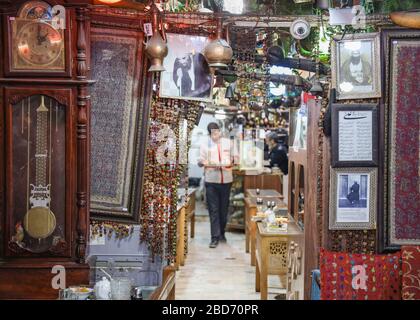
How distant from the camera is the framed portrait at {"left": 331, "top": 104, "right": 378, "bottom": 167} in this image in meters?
4.57

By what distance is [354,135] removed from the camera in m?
4.60

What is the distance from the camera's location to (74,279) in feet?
14.8

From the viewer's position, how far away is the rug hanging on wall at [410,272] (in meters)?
4.04

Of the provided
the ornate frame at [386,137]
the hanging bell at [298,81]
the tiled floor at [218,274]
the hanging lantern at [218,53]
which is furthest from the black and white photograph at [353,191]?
the tiled floor at [218,274]

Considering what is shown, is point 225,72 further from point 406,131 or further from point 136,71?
point 406,131

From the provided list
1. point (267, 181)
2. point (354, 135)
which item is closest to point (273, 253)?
point (354, 135)

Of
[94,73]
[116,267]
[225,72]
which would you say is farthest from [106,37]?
[116,267]

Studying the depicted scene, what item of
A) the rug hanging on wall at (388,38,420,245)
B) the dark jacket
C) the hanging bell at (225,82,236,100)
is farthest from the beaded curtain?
the dark jacket

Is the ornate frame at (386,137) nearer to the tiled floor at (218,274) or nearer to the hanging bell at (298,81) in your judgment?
the hanging bell at (298,81)

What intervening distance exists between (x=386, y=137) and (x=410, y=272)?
0.99 m

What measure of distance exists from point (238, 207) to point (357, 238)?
724 cm

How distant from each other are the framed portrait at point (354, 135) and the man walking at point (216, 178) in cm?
549

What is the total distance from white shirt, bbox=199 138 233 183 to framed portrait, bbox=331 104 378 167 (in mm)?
5493
